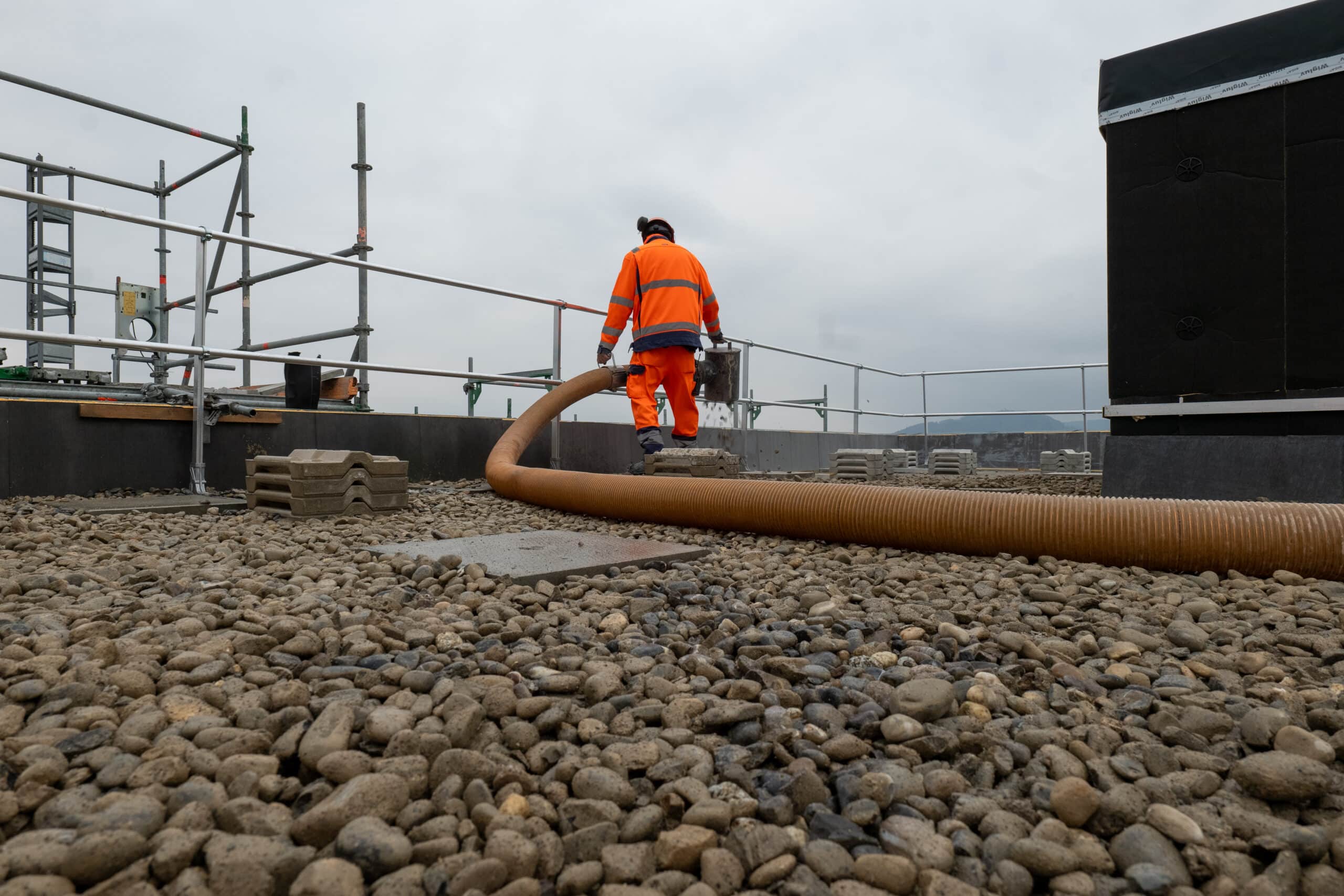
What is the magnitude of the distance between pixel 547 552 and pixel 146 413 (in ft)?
9.78

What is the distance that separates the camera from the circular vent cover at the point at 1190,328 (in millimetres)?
4023

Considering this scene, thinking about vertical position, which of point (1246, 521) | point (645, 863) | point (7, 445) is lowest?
point (645, 863)

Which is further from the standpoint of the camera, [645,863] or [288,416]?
[288,416]

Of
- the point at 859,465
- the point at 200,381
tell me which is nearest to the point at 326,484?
the point at 200,381

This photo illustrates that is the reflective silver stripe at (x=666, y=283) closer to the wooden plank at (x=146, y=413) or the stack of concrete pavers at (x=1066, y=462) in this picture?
the wooden plank at (x=146, y=413)

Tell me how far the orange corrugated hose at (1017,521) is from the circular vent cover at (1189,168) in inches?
87.0

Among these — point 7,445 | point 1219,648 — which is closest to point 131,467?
point 7,445

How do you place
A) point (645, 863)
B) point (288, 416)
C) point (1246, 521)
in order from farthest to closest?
point (288, 416) < point (1246, 521) < point (645, 863)

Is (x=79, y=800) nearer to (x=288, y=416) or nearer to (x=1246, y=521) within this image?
(x=1246, y=521)

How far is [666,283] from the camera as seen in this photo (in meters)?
5.41

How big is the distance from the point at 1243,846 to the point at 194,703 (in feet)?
4.87

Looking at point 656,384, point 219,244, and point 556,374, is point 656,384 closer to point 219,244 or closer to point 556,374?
point 556,374

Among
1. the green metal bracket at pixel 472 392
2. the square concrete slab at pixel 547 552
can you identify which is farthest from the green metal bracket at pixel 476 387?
the square concrete slab at pixel 547 552

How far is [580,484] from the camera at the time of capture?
3.96 m
